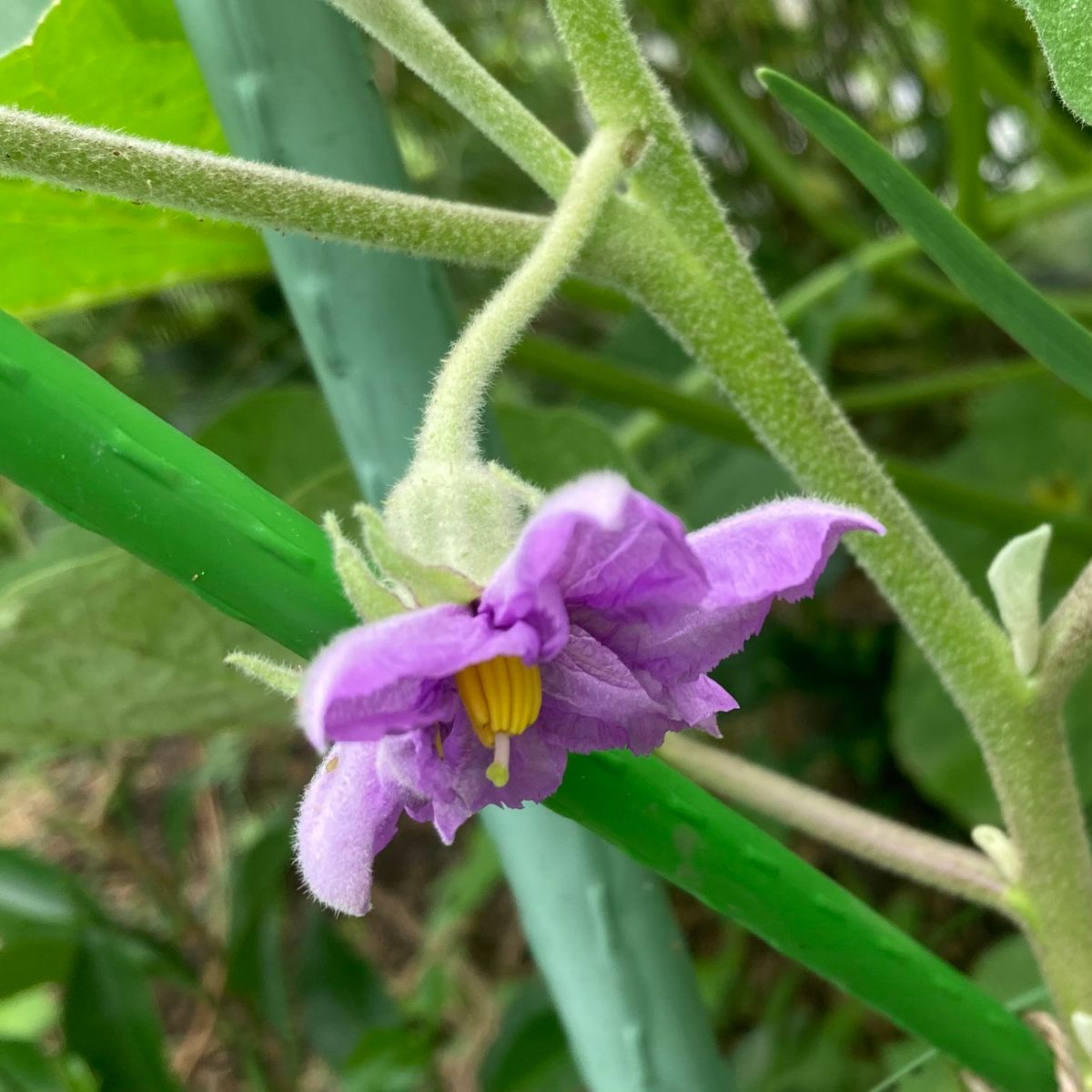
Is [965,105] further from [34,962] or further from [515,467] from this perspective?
[34,962]

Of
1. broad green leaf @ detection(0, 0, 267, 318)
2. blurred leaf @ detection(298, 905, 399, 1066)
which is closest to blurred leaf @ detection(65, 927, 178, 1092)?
blurred leaf @ detection(298, 905, 399, 1066)

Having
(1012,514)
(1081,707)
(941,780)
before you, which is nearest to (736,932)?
(941,780)

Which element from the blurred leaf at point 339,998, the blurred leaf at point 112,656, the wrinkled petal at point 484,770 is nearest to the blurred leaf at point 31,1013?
the blurred leaf at point 339,998

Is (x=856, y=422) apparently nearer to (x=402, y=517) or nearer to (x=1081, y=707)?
(x=1081, y=707)

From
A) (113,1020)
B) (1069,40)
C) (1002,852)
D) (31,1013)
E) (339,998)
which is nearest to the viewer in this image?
(1069,40)

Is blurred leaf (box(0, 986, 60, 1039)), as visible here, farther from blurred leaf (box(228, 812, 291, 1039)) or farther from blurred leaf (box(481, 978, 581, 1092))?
blurred leaf (box(481, 978, 581, 1092))

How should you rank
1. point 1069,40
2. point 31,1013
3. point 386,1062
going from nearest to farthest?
1. point 1069,40
2. point 386,1062
3. point 31,1013

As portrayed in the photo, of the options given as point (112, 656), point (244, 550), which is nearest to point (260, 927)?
point (112, 656)

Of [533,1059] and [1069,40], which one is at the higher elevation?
[1069,40]
